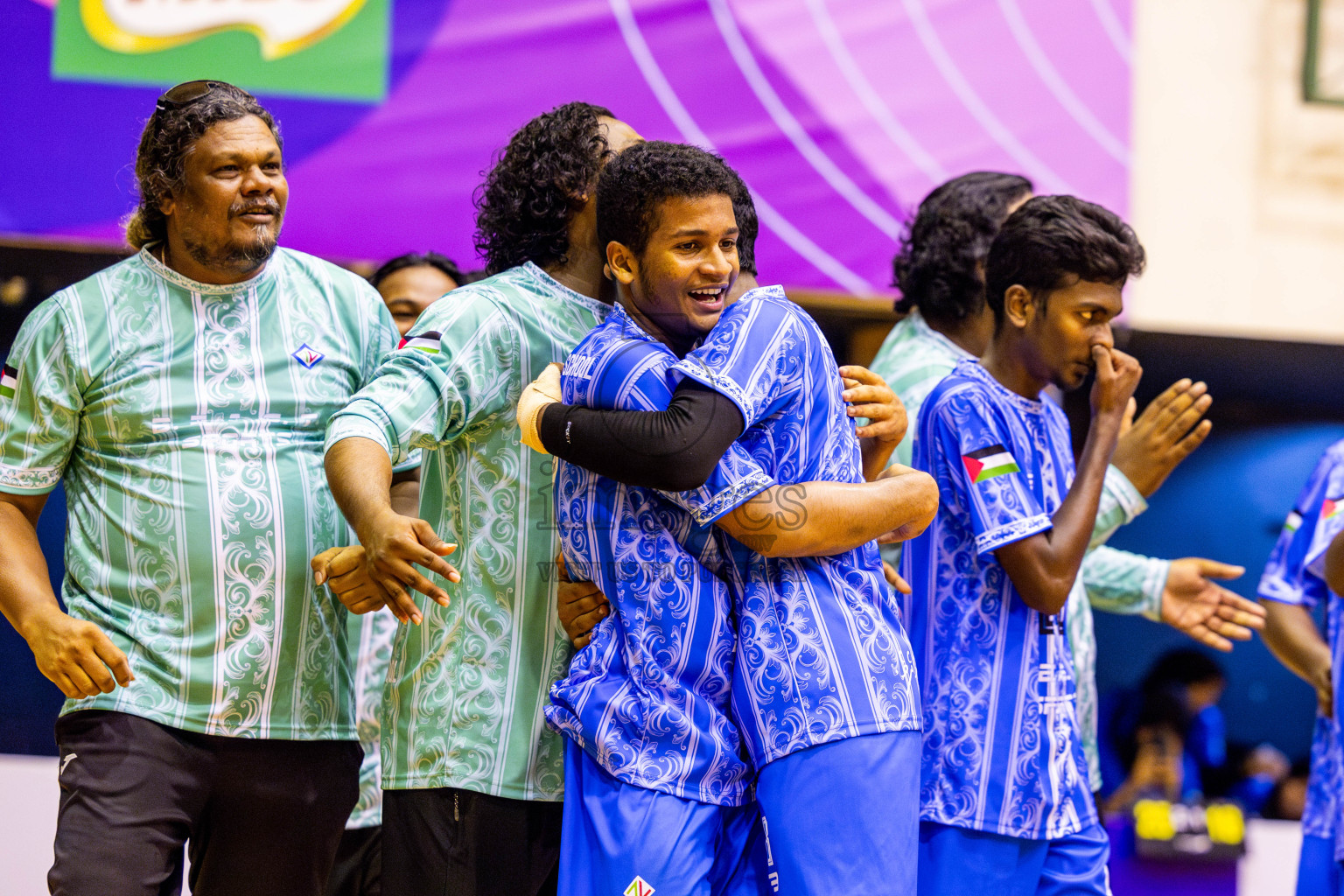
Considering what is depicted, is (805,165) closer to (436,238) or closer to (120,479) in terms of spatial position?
(436,238)

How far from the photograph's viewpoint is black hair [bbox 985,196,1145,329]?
8.72 ft

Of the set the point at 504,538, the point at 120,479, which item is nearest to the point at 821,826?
the point at 504,538

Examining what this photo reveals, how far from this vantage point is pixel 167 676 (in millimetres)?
2479

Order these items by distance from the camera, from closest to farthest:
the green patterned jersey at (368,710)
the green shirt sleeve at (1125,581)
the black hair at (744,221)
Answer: the black hair at (744,221) < the green shirt sleeve at (1125,581) < the green patterned jersey at (368,710)

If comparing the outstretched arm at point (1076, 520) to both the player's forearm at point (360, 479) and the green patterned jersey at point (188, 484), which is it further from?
the green patterned jersey at point (188, 484)

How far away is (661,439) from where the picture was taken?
191cm

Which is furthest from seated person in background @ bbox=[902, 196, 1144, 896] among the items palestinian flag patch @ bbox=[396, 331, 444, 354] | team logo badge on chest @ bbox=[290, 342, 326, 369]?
team logo badge on chest @ bbox=[290, 342, 326, 369]

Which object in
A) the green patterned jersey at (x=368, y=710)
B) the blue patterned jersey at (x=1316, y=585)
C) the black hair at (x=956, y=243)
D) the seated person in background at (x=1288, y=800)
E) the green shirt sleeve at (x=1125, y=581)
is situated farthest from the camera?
the seated person in background at (x=1288, y=800)

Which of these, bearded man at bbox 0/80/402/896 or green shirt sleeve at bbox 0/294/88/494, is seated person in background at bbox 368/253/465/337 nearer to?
bearded man at bbox 0/80/402/896

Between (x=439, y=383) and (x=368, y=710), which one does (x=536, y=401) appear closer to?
(x=439, y=383)

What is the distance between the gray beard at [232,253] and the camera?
2607 millimetres

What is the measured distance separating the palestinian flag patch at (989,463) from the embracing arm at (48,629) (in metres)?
1.61

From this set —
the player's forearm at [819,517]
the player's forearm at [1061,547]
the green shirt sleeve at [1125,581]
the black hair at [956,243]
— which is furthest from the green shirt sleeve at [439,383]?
the green shirt sleeve at [1125,581]

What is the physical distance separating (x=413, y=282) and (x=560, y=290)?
1.77 meters
